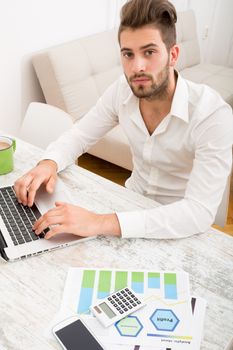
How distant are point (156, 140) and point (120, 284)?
56 cm

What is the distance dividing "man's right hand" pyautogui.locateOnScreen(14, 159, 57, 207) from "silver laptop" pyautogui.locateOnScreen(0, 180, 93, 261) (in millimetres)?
Answer: 22

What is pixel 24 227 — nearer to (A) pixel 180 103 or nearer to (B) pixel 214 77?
(A) pixel 180 103

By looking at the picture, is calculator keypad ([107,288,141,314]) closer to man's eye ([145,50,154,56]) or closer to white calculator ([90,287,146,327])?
white calculator ([90,287,146,327])

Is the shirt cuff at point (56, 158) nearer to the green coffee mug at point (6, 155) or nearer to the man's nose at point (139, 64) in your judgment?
the green coffee mug at point (6, 155)

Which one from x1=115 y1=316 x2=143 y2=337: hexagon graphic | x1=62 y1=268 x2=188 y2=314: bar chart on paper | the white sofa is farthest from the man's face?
the white sofa

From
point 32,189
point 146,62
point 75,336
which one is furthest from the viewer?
point 146,62

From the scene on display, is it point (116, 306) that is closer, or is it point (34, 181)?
point (116, 306)

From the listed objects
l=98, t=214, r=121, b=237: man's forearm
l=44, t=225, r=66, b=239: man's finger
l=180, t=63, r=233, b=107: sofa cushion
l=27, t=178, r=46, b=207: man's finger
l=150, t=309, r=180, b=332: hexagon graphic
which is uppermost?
l=27, t=178, r=46, b=207: man's finger

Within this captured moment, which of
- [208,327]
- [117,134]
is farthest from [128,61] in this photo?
[117,134]

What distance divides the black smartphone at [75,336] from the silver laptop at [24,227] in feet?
0.72

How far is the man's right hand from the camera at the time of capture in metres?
1.07

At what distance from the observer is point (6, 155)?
1.19 meters

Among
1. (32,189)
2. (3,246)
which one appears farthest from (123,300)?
(32,189)

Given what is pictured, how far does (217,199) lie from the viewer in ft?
3.54
